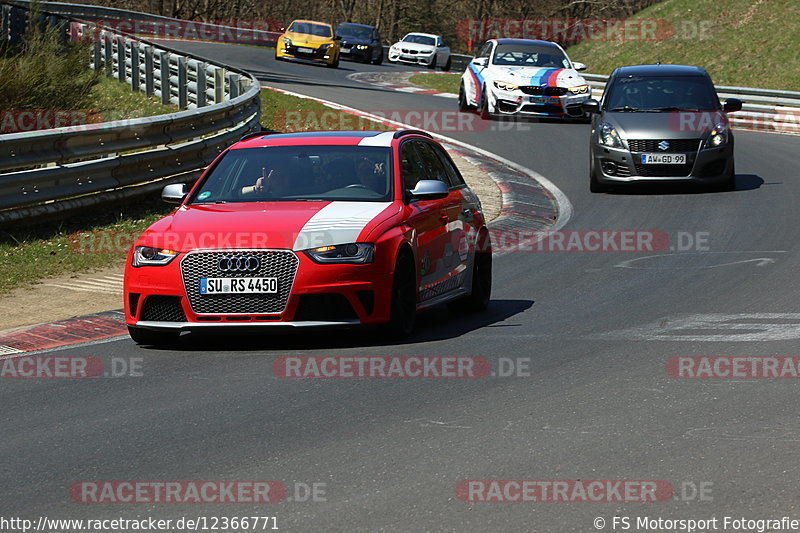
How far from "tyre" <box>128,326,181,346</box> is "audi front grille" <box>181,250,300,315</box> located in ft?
1.31

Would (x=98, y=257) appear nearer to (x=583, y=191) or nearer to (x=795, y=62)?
(x=583, y=191)

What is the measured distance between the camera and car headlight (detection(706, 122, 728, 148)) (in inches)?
778

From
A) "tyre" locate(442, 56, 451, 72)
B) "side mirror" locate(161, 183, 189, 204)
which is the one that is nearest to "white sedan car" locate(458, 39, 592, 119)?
"side mirror" locate(161, 183, 189, 204)

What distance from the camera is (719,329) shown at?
10.3 metres

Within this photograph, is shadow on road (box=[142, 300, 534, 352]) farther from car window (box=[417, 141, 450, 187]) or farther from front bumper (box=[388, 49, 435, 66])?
front bumper (box=[388, 49, 435, 66])

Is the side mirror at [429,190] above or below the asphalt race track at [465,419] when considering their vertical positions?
above

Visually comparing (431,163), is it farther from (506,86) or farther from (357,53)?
(357,53)

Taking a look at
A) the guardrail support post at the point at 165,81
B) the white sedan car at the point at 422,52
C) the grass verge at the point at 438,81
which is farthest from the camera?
the white sedan car at the point at 422,52

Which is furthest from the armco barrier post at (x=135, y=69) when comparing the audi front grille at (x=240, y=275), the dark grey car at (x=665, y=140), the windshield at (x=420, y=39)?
Result: the windshield at (x=420, y=39)

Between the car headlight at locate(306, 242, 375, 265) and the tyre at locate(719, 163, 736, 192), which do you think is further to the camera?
the tyre at locate(719, 163, 736, 192)

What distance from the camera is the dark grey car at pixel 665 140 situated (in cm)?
1966

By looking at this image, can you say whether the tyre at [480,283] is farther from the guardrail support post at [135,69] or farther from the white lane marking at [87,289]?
the guardrail support post at [135,69]

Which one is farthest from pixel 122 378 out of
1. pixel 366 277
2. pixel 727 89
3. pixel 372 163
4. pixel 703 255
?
pixel 727 89

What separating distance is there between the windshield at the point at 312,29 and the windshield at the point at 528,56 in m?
17.8
